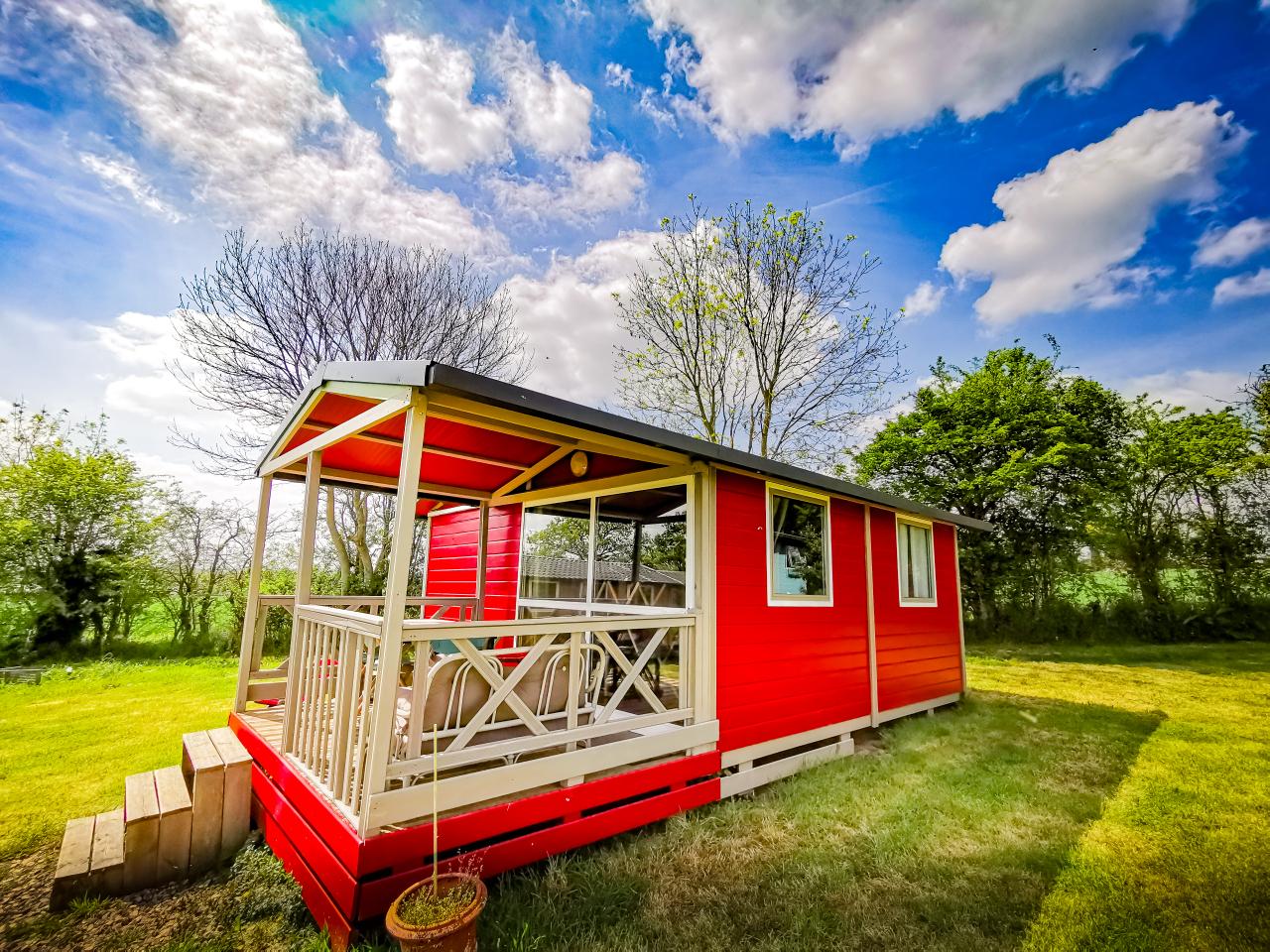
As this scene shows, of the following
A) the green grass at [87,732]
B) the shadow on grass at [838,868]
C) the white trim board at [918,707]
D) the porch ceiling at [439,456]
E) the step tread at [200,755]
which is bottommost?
the green grass at [87,732]

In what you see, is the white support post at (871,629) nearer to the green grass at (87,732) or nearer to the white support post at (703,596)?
the white support post at (703,596)

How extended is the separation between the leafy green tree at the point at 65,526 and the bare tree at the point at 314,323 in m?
1.57

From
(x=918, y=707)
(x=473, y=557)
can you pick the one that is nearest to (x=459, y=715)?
(x=473, y=557)

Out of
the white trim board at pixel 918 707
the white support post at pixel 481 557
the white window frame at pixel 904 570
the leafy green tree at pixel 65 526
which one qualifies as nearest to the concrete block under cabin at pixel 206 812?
the white support post at pixel 481 557

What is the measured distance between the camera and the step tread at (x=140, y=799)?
290 centimetres

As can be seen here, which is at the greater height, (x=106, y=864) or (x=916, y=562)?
(x=916, y=562)

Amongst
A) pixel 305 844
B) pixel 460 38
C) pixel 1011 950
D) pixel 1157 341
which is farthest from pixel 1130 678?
pixel 460 38

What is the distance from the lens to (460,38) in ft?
26.4

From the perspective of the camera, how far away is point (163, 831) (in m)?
2.94

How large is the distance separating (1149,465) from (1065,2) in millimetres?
11058

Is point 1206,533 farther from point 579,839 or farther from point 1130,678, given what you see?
point 579,839

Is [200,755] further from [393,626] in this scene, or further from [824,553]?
[824,553]

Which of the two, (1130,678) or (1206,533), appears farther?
(1206,533)

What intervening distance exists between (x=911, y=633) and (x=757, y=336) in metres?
7.83
